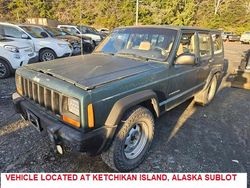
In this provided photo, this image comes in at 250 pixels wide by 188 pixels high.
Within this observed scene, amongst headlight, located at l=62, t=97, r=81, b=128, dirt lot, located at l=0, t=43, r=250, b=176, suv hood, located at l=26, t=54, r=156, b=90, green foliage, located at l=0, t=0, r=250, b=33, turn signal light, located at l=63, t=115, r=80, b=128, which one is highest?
green foliage, located at l=0, t=0, r=250, b=33

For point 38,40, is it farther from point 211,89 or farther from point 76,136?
point 76,136

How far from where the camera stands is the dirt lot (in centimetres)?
316

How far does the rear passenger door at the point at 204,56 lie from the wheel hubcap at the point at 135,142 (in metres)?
2.07

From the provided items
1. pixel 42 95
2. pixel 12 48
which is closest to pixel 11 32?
pixel 12 48

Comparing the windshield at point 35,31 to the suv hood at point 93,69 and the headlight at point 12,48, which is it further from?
the suv hood at point 93,69

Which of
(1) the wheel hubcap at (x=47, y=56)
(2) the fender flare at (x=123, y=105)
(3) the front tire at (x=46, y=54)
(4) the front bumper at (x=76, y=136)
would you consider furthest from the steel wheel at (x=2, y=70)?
(2) the fender flare at (x=123, y=105)

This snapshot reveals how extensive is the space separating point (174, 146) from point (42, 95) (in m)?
2.22

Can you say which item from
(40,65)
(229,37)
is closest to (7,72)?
(40,65)

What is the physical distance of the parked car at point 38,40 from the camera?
8.34 m

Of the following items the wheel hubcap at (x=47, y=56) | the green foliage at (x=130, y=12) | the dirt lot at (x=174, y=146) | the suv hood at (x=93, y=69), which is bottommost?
the dirt lot at (x=174, y=146)

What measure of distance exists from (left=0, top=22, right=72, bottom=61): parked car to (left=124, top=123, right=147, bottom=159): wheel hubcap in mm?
6708

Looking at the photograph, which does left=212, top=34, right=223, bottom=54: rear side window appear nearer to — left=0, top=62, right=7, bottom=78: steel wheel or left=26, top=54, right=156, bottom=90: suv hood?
left=26, top=54, right=156, bottom=90: suv hood

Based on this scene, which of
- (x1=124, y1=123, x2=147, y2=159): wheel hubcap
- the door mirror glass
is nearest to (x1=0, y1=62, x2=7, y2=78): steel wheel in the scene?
the door mirror glass

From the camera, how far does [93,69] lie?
306 centimetres
